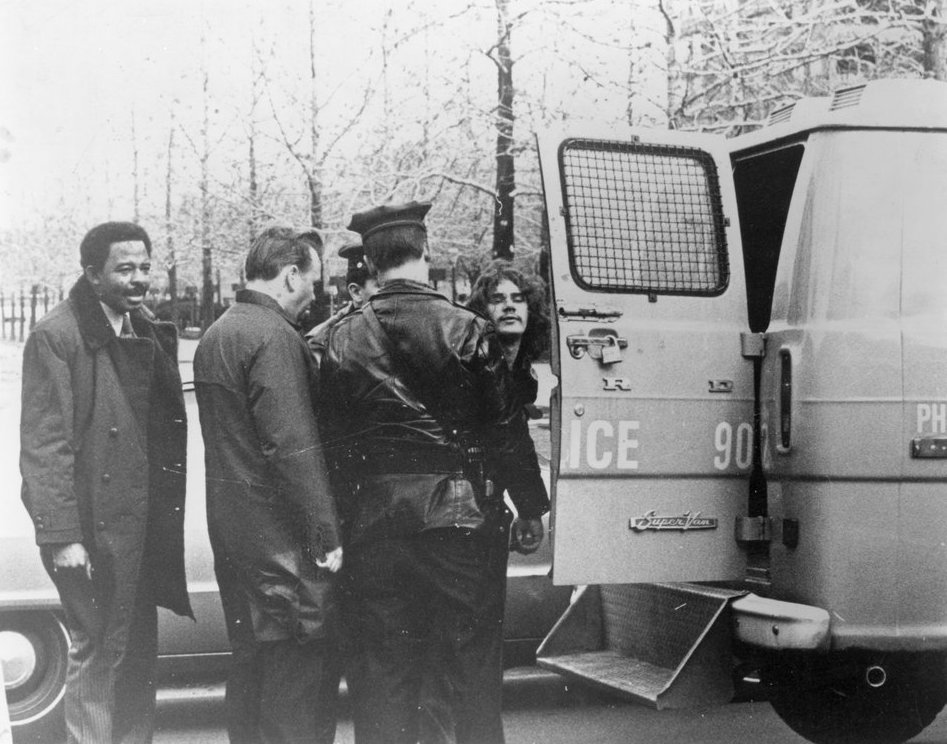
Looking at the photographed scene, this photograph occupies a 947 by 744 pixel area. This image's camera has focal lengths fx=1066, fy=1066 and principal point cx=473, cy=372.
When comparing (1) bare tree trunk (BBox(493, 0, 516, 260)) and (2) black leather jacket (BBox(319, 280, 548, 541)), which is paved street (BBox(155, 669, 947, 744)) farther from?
(1) bare tree trunk (BBox(493, 0, 516, 260))

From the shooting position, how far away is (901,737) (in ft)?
13.4

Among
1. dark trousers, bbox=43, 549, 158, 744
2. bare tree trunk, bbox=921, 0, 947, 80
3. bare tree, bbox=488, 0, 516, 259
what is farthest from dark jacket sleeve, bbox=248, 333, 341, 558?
bare tree trunk, bbox=921, 0, 947, 80

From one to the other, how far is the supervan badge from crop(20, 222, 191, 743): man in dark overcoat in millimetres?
1667

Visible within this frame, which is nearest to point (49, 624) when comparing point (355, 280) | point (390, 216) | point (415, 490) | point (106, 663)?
point (106, 663)

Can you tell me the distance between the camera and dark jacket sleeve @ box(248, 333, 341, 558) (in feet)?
11.1

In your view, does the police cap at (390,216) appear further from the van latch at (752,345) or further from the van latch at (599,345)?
the van latch at (752,345)

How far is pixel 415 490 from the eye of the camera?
3.44 meters

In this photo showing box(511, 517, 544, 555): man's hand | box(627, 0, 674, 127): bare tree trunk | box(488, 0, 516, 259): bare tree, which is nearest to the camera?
box(511, 517, 544, 555): man's hand

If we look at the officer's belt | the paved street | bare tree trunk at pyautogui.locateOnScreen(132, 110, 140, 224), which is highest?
bare tree trunk at pyautogui.locateOnScreen(132, 110, 140, 224)

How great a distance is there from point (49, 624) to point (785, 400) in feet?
9.38

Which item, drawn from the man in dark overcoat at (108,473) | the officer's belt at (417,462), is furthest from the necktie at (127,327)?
the officer's belt at (417,462)

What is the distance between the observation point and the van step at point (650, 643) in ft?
12.3

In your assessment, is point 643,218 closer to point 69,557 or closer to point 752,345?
point 752,345

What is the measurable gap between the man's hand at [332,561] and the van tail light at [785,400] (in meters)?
1.57
